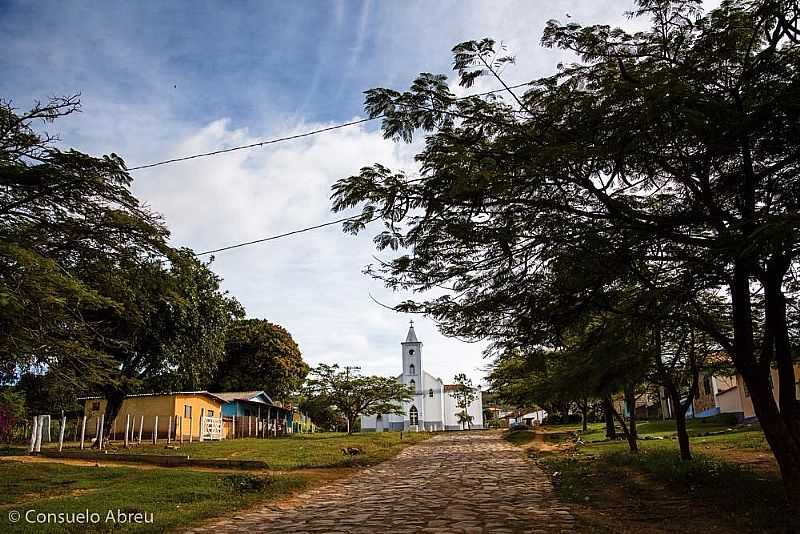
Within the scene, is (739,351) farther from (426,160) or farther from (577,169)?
(426,160)

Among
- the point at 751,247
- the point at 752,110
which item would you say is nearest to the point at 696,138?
the point at 752,110

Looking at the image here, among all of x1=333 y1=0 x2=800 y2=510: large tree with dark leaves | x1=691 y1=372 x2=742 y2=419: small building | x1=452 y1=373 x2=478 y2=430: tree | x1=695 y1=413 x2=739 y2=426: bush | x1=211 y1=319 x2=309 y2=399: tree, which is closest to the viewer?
x1=333 y1=0 x2=800 y2=510: large tree with dark leaves

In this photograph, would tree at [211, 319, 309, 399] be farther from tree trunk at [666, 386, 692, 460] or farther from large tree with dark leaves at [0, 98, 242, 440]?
tree trunk at [666, 386, 692, 460]

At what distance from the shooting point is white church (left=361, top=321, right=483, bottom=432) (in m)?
68.8

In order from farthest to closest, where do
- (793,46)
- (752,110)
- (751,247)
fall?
(793,46)
(752,110)
(751,247)

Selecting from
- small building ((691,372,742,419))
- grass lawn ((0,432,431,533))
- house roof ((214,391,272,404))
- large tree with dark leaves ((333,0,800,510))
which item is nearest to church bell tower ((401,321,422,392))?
house roof ((214,391,272,404))

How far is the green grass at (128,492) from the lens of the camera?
28.5 ft

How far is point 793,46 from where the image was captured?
6.44 m

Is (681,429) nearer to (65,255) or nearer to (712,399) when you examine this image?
(65,255)

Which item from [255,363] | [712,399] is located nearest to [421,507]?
[712,399]

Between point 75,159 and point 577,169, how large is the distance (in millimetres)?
8332

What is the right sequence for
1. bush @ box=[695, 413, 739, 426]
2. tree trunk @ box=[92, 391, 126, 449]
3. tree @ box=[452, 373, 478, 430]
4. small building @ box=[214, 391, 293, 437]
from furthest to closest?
tree @ box=[452, 373, 478, 430], small building @ box=[214, 391, 293, 437], bush @ box=[695, 413, 739, 426], tree trunk @ box=[92, 391, 126, 449]

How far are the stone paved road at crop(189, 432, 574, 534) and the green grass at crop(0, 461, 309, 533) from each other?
0.66 meters

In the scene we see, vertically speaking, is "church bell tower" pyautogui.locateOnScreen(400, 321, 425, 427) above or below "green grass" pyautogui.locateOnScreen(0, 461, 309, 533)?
above
